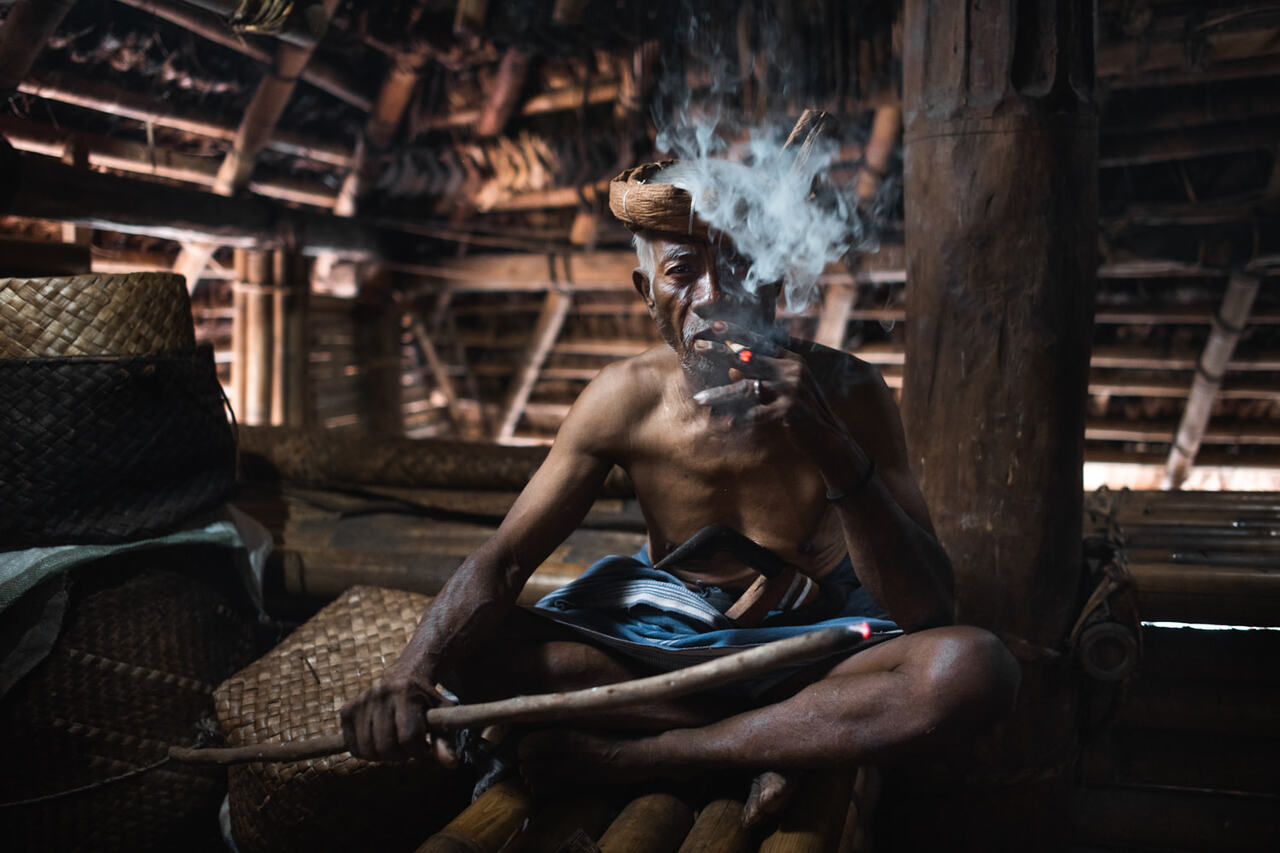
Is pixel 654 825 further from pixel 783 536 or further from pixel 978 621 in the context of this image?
pixel 978 621

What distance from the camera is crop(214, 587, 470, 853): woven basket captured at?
2.31 metres

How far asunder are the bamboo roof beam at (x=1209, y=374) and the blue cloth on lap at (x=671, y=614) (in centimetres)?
483

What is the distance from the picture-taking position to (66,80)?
491cm

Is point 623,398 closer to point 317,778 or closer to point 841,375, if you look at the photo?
point 841,375

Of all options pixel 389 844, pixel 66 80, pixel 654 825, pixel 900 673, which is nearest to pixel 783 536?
pixel 900 673

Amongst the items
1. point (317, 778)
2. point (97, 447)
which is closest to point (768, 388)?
point (317, 778)

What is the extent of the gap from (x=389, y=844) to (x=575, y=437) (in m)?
1.22

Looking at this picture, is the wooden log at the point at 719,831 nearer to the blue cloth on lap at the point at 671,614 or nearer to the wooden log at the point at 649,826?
the wooden log at the point at 649,826

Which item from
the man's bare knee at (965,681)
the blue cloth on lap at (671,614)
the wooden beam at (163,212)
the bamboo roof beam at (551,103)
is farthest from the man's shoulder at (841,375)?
the bamboo roof beam at (551,103)

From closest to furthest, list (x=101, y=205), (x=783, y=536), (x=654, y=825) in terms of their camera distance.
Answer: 1. (x=654, y=825)
2. (x=783, y=536)
3. (x=101, y=205)

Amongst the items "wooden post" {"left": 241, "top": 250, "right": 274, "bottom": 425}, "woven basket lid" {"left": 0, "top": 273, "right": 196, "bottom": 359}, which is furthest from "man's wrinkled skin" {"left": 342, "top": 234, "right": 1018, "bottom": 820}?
"wooden post" {"left": 241, "top": 250, "right": 274, "bottom": 425}

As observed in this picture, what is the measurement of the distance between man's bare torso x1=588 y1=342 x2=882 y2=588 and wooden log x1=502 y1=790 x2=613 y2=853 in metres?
0.63

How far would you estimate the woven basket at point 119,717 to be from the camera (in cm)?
242

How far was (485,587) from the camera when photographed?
209 centimetres
